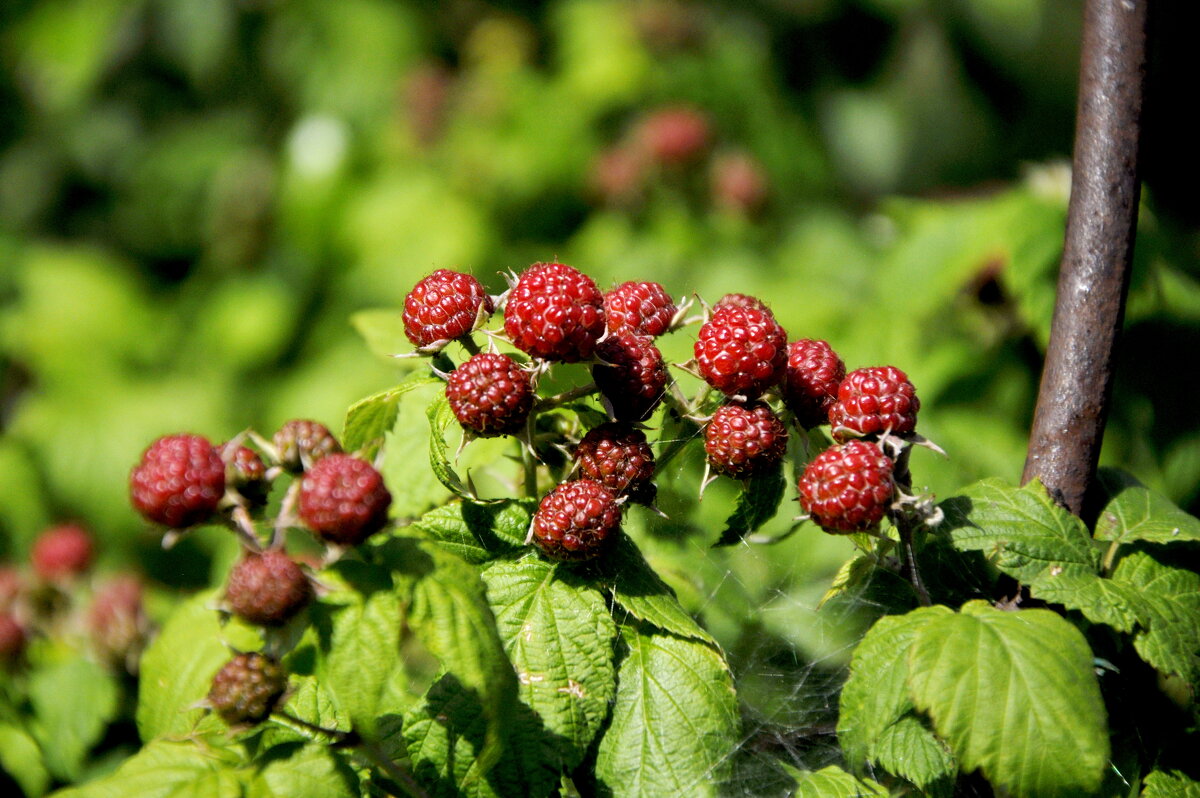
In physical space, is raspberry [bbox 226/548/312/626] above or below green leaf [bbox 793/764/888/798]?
above

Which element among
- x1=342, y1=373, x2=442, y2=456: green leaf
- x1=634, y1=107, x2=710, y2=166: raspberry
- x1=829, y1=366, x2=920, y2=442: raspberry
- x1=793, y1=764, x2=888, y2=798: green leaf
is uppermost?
x1=634, y1=107, x2=710, y2=166: raspberry

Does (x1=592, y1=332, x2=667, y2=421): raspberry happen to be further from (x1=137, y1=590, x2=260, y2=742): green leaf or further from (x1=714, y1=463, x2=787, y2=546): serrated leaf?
(x1=137, y1=590, x2=260, y2=742): green leaf

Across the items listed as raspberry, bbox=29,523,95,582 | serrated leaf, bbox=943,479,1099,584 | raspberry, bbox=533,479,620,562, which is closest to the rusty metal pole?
serrated leaf, bbox=943,479,1099,584

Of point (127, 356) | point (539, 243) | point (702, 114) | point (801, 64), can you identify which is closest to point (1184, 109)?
point (801, 64)

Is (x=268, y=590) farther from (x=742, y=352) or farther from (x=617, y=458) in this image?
(x=742, y=352)

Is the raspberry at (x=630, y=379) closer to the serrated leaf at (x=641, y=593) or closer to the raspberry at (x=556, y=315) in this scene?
the raspberry at (x=556, y=315)

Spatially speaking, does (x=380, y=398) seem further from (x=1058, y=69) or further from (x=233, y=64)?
(x=1058, y=69)

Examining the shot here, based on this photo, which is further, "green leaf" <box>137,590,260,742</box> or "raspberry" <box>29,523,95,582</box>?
"raspberry" <box>29,523,95,582</box>

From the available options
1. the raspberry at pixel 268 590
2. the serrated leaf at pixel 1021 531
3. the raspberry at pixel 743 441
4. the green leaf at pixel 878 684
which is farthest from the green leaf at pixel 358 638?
the serrated leaf at pixel 1021 531
